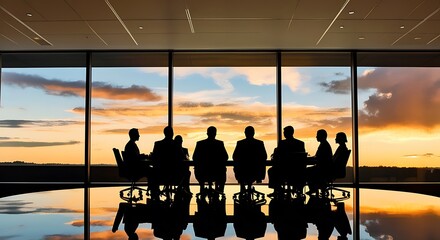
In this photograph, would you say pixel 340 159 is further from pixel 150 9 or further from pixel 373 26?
pixel 150 9

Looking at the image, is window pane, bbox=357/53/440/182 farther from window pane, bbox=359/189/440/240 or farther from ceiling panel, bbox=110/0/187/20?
ceiling panel, bbox=110/0/187/20

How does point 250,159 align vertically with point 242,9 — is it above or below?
below

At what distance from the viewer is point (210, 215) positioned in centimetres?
524

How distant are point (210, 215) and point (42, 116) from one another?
20.3 ft

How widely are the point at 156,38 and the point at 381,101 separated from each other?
17.7ft

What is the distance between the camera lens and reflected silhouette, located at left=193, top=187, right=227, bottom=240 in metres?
4.21

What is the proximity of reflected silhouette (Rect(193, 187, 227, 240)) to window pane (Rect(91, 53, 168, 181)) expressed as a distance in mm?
2991

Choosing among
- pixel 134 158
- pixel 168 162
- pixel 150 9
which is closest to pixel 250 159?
pixel 168 162

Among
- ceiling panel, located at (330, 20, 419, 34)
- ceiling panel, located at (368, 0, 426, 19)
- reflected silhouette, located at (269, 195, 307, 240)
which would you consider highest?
ceiling panel, located at (368, 0, 426, 19)

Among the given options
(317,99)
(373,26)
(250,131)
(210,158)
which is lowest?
(210,158)

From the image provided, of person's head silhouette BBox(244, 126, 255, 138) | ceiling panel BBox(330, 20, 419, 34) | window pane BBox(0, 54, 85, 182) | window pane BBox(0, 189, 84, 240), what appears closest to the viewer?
window pane BBox(0, 189, 84, 240)

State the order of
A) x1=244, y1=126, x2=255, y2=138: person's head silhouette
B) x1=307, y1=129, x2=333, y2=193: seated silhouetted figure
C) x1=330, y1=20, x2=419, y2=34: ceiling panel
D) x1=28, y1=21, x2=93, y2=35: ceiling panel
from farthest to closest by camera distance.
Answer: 1. x1=28, y1=21, x2=93, y2=35: ceiling panel
2. x1=330, y1=20, x2=419, y2=34: ceiling panel
3. x1=307, y1=129, x2=333, y2=193: seated silhouetted figure
4. x1=244, y1=126, x2=255, y2=138: person's head silhouette

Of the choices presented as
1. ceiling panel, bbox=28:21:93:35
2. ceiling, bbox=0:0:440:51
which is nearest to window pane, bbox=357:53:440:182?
ceiling, bbox=0:0:440:51

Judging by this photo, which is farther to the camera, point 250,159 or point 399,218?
point 250,159
